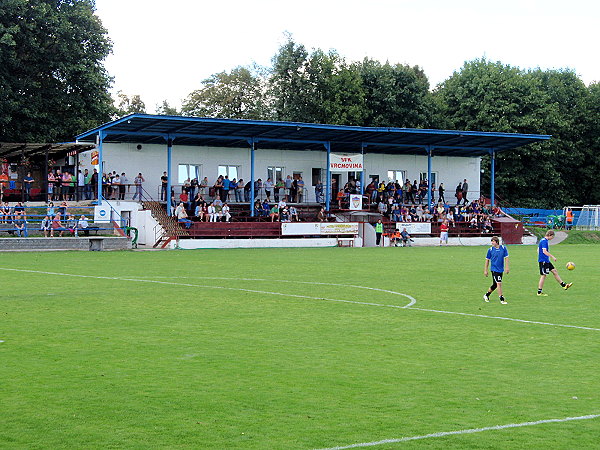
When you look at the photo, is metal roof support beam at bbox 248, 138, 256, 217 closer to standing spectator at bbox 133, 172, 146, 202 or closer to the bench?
the bench

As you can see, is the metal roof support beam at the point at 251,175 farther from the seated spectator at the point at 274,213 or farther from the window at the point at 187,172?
the window at the point at 187,172

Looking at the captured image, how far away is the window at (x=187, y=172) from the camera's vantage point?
51.5 metres

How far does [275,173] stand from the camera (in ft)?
180

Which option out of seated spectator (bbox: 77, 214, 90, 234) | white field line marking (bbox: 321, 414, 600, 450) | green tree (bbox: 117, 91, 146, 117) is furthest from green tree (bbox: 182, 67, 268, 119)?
white field line marking (bbox: 321, 414, 600, 450)

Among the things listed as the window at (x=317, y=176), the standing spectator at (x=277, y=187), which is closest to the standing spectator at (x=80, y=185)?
the standing spectator at (x=277, y=187)

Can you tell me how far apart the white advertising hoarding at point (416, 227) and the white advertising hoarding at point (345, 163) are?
16.2 feet

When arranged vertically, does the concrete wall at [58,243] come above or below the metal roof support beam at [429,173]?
below

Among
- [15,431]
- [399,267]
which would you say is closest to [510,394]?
[15,431]

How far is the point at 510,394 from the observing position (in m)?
9.15

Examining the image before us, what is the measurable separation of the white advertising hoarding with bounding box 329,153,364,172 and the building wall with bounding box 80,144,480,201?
3313mm

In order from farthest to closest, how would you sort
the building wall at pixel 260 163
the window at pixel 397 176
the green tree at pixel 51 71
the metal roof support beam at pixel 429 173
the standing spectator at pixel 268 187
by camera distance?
the window at pixel 397 176 < the metal roof support beam at pixel 429 173 < the green tree at pixel 51 71 < the standing spectator at pixel 268 187 < the building wall at pixel 260 163

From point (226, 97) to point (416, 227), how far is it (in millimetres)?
39723

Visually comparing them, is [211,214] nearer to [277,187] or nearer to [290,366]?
[277,187]

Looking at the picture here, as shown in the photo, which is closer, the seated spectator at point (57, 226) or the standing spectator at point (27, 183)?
the seated spectator at point (57, 226)
